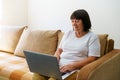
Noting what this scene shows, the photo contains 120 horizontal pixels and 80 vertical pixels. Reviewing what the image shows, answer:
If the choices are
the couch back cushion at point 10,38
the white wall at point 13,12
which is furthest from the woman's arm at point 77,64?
the white wall at point 13,12

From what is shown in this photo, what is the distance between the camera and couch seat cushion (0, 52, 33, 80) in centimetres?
196

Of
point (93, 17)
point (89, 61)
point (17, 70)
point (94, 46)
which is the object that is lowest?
point (17, 70)

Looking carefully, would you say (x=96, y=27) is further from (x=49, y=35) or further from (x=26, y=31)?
(x=26, y=31)

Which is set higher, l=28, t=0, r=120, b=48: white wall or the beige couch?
l=28, t=0, r=120, b=48: white wall

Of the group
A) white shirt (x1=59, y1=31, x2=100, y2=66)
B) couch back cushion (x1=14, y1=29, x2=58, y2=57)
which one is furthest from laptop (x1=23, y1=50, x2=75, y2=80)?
couch back cushion (x1=14, y1=29, x2=58, y2=57)

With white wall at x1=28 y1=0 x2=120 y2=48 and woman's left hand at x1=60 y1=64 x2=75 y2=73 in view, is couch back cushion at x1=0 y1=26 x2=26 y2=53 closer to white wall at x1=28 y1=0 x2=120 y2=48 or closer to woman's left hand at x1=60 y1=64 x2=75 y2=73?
white wall at x1=28 y1=0 x2=120 y2=48

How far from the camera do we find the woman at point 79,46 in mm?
1744

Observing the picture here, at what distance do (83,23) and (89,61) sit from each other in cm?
37

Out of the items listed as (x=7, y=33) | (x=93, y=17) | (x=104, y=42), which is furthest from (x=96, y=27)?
(x=7, y=33)

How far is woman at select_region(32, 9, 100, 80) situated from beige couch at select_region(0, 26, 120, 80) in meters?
0.10

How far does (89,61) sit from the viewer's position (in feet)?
5.71

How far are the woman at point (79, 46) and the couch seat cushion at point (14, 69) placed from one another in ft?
1.27

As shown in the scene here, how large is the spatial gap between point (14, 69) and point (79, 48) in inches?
29.7

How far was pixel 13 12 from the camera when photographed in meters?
3.40
